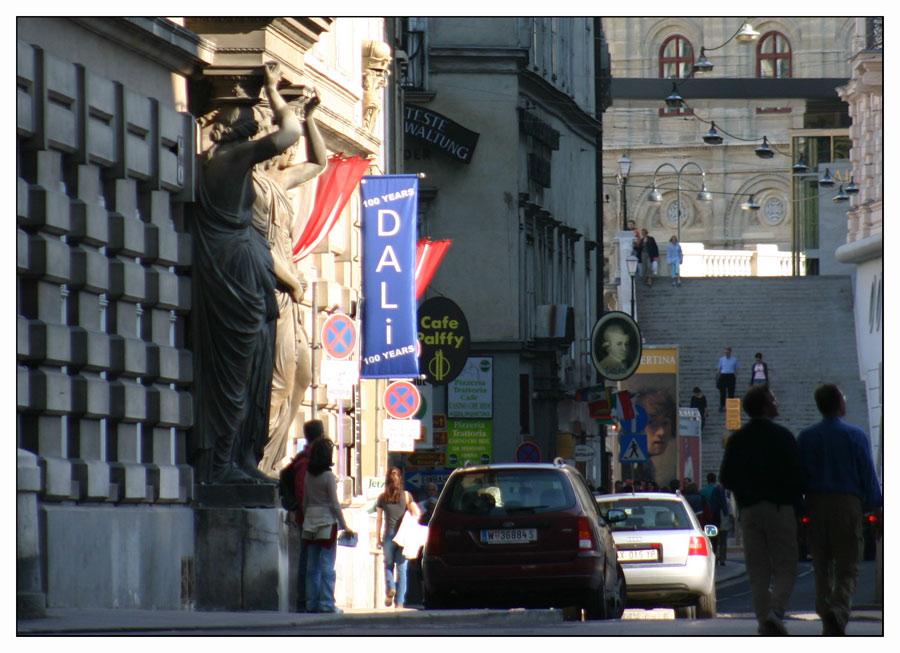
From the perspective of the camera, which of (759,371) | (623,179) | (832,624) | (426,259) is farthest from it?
(623,179)

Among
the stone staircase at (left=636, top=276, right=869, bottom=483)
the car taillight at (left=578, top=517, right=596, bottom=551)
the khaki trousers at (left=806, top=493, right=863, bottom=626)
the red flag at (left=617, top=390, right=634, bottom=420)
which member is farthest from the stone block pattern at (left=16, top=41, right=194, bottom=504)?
the stone staircase at (left=636, top=276, right=869, bottom=483)

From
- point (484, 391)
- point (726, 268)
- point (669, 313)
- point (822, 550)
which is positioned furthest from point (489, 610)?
point (726, 268)

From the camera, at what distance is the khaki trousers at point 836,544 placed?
1473 cm

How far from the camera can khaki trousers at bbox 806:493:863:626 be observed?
14.7m

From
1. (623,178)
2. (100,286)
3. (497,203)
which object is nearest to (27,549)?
(100,286)

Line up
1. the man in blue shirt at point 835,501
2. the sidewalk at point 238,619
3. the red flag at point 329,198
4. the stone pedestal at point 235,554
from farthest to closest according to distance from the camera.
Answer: the red flag at point 329,198
the stone pedestal at point 235,554
the man in blue shirt at point 835,501
the sidewalk at point 238,619

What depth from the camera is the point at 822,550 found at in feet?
48.6

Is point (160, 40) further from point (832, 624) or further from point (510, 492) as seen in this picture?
point (832, 624)

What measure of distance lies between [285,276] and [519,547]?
13.2 feet

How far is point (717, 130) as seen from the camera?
345 ft

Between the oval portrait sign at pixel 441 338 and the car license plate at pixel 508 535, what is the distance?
1498 centimetres

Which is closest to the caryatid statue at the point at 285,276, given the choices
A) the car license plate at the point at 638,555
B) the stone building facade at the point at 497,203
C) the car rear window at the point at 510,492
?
the car rear window at the point at 510,492

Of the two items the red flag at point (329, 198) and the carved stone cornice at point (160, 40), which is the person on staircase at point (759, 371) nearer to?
the red flag at point (329, 198)

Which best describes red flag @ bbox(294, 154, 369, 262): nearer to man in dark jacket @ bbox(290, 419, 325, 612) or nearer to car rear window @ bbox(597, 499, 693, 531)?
car rear window @ bbox(597, 499, 693, 531)
